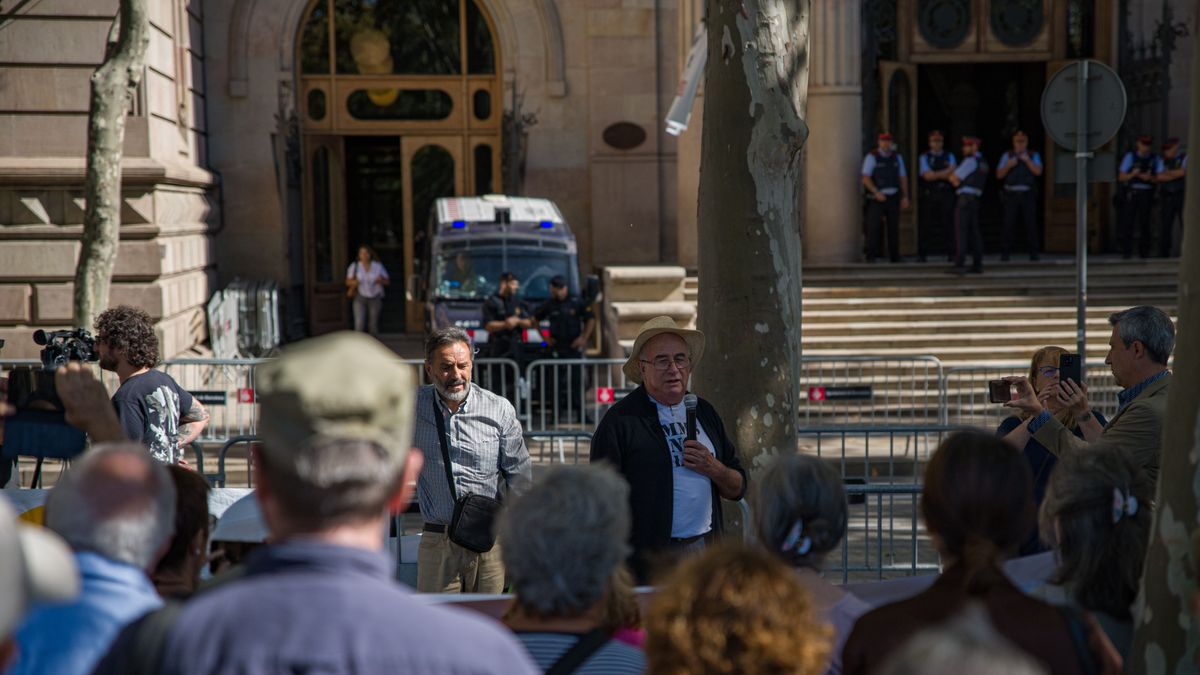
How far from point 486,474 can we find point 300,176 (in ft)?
58.4

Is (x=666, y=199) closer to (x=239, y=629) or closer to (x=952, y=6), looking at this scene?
(x=952, y=6)

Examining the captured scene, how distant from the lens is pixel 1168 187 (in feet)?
66.5

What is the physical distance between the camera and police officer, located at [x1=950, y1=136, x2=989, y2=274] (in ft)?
62.1

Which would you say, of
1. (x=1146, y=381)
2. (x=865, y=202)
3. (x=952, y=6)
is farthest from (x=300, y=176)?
(x=1146, y=381)

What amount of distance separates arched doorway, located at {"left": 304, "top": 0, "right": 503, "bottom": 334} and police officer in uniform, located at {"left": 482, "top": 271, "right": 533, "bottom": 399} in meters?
7.94

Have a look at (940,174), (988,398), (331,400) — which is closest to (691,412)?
(331,400)

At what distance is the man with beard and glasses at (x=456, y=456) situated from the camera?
6.30 meters

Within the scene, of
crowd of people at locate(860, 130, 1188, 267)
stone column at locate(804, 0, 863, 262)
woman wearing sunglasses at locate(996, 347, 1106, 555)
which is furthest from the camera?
stone column at locate(804, 0, 863, 262)

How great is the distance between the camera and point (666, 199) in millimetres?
23422

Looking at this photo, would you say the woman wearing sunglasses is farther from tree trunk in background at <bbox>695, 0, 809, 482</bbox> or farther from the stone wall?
the stone wall

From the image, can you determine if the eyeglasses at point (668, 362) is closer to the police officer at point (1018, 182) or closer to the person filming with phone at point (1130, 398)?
the person filming with phone at point (1130, 398)

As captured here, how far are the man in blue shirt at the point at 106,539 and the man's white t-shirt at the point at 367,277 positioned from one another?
61.8ft

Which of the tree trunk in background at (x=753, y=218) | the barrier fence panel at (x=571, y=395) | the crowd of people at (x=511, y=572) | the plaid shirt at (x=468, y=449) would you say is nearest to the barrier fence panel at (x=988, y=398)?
the barrier fence panel at (x=571, y=395)

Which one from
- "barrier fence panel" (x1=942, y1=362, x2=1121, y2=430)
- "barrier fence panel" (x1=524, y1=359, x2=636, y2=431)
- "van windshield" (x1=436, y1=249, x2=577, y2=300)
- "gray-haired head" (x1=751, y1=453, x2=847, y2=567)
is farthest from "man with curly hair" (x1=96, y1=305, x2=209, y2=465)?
"van windshield" (x1=436, y1=249, x2=577, y2=300)
